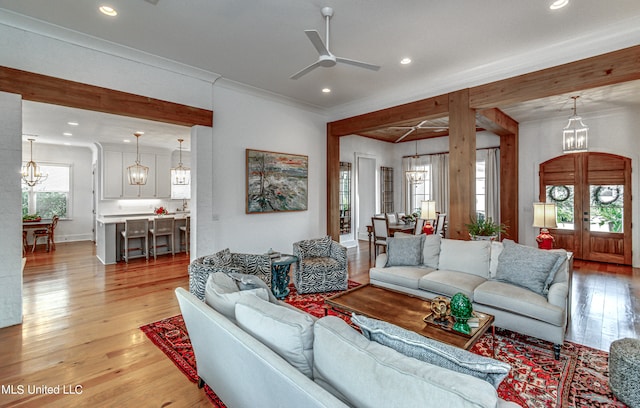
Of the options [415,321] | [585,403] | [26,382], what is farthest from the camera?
[415,321]

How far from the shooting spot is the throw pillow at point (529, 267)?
2916 mm

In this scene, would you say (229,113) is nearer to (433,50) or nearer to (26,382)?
(433,50)

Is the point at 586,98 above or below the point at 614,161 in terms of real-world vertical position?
above

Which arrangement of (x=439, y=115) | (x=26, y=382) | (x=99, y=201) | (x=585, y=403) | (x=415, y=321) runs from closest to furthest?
(x=585, y=403) < (x=26, y=382) < (x=415, y=321) < (x=439, y=115) < (x=99, y=201)

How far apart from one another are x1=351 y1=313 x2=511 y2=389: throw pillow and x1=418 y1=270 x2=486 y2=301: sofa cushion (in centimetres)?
215

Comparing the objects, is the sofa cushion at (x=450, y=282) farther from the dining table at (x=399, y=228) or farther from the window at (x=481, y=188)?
the window at (x=481, y=188)

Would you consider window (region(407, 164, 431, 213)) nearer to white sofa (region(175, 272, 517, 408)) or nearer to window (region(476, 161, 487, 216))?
window (region(476, 161, 487, 216))

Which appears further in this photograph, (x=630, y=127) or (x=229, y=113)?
(x=630, y=127)

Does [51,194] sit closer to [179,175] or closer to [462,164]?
[179,175]

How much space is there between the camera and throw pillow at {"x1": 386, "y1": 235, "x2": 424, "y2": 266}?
13.1 feet

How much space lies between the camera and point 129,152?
26.6ft

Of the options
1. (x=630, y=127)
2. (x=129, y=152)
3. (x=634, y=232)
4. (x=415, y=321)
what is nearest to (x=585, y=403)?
(x=415, y=321)

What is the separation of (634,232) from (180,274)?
28.5 feet

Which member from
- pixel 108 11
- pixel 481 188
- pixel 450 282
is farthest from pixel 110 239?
pixel 481 188
